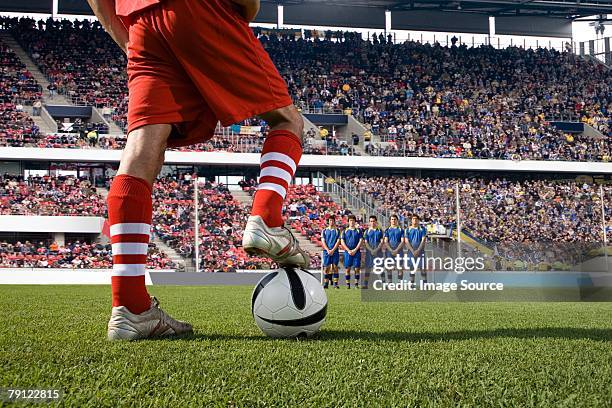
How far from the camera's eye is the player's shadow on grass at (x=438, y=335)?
10.2 ft

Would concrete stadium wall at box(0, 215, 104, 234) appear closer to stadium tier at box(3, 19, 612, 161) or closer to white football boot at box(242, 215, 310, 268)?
stadium tier at box(3, 19, 612, 161)

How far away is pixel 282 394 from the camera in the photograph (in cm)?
182

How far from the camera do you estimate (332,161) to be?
1132 inches

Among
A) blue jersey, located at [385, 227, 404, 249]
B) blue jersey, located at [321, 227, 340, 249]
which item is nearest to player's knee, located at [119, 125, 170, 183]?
blue jersey, located at [385, 227, 404, 249]

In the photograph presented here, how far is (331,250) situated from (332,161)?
1340cm

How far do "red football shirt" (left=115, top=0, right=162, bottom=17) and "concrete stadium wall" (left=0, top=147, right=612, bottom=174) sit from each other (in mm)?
23252

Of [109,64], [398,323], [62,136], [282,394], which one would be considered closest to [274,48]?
[109,64]

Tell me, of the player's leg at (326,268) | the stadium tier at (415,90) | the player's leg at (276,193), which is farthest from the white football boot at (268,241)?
the stadium tier at (415,90)

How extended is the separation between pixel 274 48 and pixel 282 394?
33733mm

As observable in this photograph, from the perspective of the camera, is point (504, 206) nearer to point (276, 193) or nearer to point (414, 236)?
point (414, 236)

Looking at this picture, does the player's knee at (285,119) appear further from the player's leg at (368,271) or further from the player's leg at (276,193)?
the player's leg at (368,271)

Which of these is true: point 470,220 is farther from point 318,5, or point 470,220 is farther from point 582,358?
point 582,358

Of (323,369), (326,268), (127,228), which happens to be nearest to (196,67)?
(127,228)

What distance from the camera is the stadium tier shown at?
30344 millimetres
